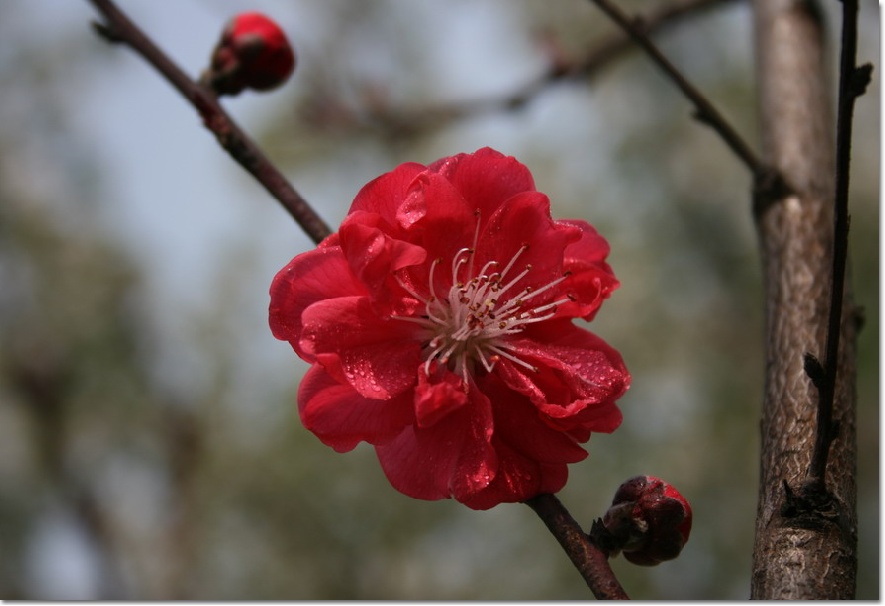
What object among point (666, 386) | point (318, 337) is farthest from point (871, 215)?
point (318, 337)

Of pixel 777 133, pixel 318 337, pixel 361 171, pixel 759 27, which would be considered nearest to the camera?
pixel 318 337

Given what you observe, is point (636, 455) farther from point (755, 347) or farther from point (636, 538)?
point (636, 538)

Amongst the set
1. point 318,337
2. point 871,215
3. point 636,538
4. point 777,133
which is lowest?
point 636,538

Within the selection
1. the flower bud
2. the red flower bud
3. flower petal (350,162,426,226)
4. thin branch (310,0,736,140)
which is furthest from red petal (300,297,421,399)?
thin branch (310,0,736,140)

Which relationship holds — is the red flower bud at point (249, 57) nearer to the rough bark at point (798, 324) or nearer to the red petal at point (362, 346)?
the red petal at point (362, 346)

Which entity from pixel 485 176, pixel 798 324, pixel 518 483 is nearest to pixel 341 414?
pixel 518 483
